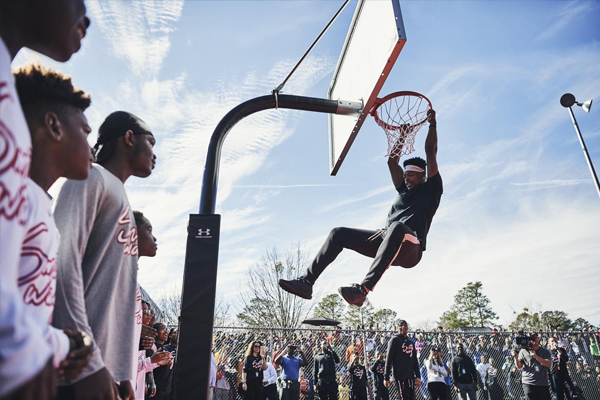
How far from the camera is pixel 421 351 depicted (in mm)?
12742

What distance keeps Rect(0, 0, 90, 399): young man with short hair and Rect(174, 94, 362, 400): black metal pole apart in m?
2.05

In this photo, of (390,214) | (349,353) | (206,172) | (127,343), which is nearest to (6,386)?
(127,343)

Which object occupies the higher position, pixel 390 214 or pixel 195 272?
pixel 390 214

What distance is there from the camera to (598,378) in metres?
12.8

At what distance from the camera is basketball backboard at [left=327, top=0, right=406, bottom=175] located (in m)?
3.68

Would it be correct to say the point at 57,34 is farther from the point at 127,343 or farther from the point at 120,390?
the point at 120,390

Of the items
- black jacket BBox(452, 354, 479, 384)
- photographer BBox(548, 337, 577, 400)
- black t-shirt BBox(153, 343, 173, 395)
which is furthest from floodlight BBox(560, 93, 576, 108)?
black t-shirt BBox(153, 343, 173, 395)

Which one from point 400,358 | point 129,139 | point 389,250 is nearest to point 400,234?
point 389,250

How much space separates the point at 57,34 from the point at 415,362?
9913 mm

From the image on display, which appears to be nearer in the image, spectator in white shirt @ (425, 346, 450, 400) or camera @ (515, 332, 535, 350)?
camera @ (515, 332, 535, 350)

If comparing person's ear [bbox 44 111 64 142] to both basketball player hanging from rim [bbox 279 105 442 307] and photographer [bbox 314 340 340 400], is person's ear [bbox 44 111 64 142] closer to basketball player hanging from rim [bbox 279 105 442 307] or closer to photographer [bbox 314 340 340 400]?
basketball player hanging from rim [bbox 279 105 442 307]

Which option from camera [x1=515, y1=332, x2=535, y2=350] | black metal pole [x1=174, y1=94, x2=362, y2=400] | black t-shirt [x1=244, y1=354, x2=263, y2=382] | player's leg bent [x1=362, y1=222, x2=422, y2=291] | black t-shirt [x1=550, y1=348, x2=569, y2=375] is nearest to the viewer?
black metal pole [x1=174, y1=94, x2=362, y2=400]

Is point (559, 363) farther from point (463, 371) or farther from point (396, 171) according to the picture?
point (396, 171)

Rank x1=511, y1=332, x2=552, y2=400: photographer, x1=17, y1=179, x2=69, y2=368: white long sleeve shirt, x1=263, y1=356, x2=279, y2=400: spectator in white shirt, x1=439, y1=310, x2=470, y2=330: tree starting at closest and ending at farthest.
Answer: x1=17, y1=179, x2=69, y2=368: white long sleeve shirt < x1=511, y1=332, x2=552, y2=400: photographer < x1=263, y1=356, x2=279, y2=400: spectator in white shirt < x1=439, y1=310, x2=470, y2=330: tree
